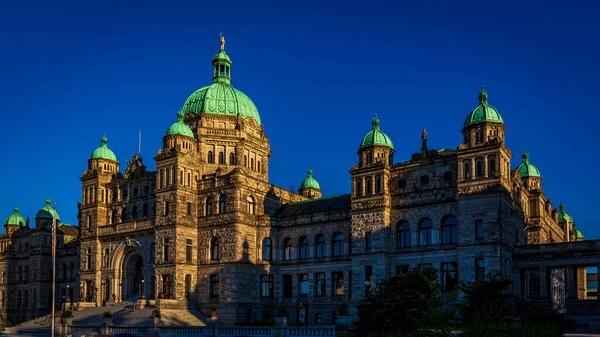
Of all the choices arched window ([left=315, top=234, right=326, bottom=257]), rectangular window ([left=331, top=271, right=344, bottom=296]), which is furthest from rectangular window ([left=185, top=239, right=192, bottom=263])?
rectangular window ([left=331, top=271, right=344, bottom=296])

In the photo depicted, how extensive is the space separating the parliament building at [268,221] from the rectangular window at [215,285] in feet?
0.34

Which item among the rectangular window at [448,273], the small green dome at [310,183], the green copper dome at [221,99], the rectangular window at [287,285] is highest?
the green copper dome at [221,99]

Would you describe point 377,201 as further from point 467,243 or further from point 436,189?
point 467,243

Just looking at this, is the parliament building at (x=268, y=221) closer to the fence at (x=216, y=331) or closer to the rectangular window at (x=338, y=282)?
the rectangular window at (x=338, y=282)

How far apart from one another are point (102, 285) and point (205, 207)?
52.3ft

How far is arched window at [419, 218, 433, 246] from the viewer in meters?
64.0

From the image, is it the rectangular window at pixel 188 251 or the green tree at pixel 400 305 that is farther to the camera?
the rectangular window at pixel 188 251

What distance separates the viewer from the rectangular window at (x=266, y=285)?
75.1m

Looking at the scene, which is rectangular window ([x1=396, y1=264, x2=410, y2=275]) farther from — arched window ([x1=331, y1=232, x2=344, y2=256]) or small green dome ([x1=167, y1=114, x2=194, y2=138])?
small green dome ([x1=167, y1=114, x2=194, y2=138])

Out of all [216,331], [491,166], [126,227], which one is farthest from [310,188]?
[216,331]

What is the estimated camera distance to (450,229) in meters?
62.6

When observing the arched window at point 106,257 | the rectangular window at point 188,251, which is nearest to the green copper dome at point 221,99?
the rectangular window at point 188,251

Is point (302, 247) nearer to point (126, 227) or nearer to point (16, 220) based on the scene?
point (126, 227)

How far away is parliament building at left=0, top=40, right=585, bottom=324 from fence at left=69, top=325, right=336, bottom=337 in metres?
9.00
